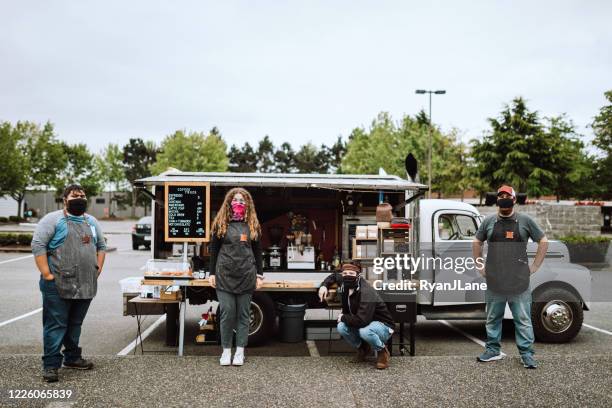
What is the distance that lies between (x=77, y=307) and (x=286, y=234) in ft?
14.7

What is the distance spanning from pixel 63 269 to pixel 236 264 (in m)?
1.73

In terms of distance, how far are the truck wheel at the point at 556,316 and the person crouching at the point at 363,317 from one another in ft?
9.29

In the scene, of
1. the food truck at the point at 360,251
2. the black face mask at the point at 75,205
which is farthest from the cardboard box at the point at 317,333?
the black face mask at the point at 75,205

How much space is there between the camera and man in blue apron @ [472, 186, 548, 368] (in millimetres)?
6145

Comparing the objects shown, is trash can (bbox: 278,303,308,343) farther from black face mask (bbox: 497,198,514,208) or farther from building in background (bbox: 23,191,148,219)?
A: building in background (bbox: 23,191,148,219)

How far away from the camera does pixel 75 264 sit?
5559mm

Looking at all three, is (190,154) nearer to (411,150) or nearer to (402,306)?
(411,150)

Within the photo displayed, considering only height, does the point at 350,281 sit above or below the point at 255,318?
above

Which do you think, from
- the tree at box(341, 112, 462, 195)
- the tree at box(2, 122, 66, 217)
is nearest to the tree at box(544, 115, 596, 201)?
the tree at box(341, 112, 462, 195)

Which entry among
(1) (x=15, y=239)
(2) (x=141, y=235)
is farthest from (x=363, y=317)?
(1) (x=15, y=239)

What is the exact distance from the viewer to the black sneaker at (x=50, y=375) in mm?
5500

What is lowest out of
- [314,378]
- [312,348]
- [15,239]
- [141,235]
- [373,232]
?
[312,348]

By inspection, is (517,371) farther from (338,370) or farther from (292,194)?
(292,194)

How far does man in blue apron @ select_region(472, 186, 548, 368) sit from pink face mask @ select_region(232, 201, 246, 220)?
273 centimetres
